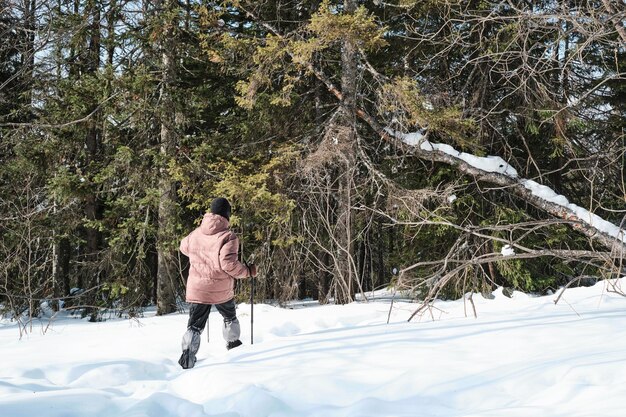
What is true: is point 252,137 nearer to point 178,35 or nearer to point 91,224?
point 178,35

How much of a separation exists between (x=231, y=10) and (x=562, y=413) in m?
12.8

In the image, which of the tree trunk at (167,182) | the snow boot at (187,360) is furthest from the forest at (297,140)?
the snow boot at (187,360)

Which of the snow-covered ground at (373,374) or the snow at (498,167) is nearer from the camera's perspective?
the snow-covered ground at (373,374)

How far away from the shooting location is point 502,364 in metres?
3.78

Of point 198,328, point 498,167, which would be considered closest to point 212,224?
point 198,328

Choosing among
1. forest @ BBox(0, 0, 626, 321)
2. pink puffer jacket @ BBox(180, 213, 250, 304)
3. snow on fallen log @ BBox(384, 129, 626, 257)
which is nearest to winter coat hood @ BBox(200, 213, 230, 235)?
pink puffer jacket @ BBox(180, 213, 250, 304)

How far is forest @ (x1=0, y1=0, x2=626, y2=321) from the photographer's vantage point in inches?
407

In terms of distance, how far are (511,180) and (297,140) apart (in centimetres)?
436

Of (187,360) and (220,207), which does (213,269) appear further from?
(187,360)

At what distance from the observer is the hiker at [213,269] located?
5.88 metres

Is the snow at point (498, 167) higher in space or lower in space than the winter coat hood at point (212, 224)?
higher

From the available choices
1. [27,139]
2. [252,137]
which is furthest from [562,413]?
[27,139]

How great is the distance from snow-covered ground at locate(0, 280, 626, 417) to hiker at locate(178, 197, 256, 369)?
63cm

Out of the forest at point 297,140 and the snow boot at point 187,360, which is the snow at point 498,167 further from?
the snow boot at point 187,360
